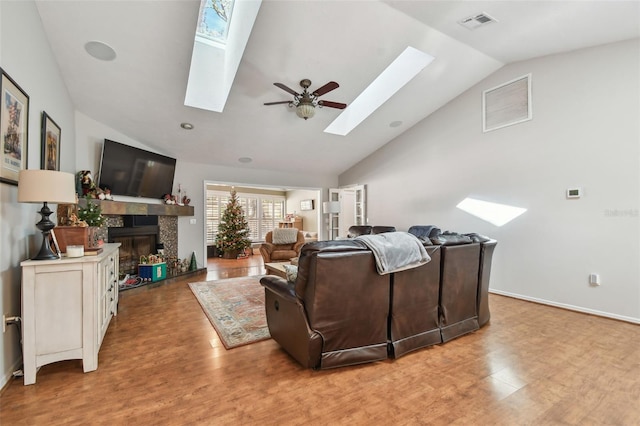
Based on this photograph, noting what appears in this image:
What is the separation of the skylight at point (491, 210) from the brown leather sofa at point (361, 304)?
1997 mm

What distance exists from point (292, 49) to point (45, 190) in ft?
9.68

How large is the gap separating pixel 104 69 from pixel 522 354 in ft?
18.1

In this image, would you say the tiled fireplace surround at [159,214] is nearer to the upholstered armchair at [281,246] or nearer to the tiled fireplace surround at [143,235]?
the tiled fireplace surround at [143,235]

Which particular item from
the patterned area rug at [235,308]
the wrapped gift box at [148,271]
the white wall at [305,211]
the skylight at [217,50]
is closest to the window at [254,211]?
the white wall at [305,211]

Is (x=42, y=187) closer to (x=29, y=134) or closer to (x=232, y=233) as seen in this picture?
(x=29, y=134)

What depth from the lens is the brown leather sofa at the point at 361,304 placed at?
2.10m

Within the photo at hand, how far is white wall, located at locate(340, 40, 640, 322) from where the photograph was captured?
10.9ft

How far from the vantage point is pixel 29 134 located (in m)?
2.45

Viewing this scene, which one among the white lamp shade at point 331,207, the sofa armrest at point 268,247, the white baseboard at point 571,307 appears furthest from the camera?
the white lamp shade at point 331,207

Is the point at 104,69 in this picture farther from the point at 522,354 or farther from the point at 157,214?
the point at 522,354

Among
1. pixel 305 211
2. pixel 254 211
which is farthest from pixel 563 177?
pixel 254 211

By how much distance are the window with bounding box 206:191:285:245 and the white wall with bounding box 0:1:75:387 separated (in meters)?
6.58

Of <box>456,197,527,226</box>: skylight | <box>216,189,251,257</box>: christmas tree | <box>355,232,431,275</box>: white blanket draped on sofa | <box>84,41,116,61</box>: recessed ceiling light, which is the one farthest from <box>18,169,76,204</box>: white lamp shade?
<box>216,189,251,257</box>: christmas tree

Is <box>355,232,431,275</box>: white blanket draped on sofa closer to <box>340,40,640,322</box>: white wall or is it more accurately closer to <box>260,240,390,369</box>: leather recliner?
<box>260,240,390,369</box>: leather recliner
